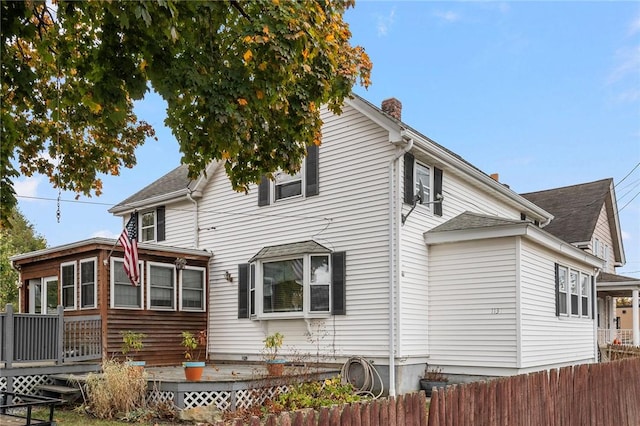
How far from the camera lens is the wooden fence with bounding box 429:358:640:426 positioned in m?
5.11

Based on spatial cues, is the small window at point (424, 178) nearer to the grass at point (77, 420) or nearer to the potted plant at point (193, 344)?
the potted plant at point (193, 344)

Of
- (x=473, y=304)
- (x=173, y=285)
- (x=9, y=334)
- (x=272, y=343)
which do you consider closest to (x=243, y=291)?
(x=173, y=285)

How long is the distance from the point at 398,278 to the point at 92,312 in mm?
8138

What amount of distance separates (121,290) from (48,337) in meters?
2.42

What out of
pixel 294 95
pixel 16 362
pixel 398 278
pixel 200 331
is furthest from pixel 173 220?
pixel 294 95

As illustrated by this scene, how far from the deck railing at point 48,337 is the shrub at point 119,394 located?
9.43ft

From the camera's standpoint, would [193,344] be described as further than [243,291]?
No

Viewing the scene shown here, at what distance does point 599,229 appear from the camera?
2794 centimetres

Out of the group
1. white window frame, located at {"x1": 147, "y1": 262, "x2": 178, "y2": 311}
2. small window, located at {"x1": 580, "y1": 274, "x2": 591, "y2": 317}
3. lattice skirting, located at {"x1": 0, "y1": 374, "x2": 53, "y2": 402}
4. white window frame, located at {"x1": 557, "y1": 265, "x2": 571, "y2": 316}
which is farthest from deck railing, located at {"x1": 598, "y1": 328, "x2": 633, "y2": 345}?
lattice skirting, located at {"x1": 0, "y1": 374, "x2": 53, "y2": 402}

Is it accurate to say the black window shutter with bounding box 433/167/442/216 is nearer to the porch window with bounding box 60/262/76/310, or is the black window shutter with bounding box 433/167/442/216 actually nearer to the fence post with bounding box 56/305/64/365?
the fence post with bounding box 56/305/64/365

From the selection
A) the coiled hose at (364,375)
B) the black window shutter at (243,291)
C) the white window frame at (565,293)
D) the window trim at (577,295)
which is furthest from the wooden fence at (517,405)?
the black window shutter at (243,291)

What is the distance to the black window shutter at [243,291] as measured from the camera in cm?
1684

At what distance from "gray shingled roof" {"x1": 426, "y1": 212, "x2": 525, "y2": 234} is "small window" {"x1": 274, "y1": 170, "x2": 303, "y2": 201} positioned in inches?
153

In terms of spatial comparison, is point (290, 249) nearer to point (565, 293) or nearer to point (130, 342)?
point (130, 342)
